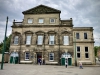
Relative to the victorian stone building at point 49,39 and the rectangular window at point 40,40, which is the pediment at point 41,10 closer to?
the victorian stone building at point 49,39

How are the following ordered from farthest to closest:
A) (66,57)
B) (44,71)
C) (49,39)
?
(49,39) < (66,57) < (44,71)

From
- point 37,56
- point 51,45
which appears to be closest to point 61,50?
point 51,45

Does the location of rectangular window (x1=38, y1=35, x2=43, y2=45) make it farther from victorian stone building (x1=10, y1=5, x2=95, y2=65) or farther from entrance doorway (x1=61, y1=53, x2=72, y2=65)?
entrance doorway (x1=61, y1=53, x2=72, y2=65)

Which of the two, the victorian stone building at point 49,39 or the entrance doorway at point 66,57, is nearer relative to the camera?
the entrance doorway at point 66,57

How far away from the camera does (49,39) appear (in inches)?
1163

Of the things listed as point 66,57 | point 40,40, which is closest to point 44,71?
point 66,57

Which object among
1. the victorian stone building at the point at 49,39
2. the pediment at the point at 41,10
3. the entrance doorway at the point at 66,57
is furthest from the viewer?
the pediment at the point at 41,10

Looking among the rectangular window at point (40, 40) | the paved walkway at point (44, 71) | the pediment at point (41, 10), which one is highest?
the pediment at point (41, 10)

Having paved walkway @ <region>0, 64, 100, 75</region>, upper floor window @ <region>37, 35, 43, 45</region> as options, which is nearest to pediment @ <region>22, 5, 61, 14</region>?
upper floor window @ <region>37, 35, 43, 45</region>

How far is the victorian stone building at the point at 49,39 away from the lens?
28.4 meters

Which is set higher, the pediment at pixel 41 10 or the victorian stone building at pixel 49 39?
the pediment at pixel 41 10

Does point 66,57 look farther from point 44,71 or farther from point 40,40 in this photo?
point 44,71

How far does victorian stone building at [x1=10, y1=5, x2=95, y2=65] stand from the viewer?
2844 centimetres

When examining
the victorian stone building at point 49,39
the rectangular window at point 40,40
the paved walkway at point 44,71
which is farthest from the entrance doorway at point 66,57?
the paved walkway at point 44,71
